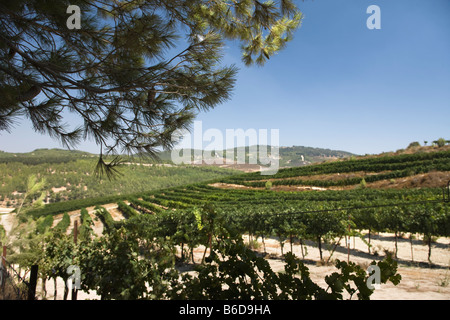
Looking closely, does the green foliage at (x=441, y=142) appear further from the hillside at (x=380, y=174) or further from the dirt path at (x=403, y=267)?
the dirt path at (x=403, y=267)

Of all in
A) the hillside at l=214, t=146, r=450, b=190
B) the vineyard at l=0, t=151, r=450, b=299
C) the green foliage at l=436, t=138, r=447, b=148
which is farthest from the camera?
the green foliage at l=436, t=138, r=447, b=148

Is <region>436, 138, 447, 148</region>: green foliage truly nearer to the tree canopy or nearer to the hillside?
the hillside

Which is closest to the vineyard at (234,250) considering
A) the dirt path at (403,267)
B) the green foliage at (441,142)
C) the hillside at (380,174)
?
the dirt path at (403,267)

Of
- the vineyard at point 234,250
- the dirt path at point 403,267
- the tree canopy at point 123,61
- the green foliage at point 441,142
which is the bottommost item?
the dirt path at point 403,267

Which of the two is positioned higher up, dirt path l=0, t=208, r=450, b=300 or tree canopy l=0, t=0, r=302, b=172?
tree canopy l=0, t=0, r=302, b=172

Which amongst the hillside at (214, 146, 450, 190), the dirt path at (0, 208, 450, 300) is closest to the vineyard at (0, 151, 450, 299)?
the dirt path at (0, 208, 450, 300)

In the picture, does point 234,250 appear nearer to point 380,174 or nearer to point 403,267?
point 403,267

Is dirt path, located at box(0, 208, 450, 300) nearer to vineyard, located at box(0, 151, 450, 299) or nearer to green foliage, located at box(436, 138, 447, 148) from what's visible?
vineyard, located at box(0, 151, 450, 299)

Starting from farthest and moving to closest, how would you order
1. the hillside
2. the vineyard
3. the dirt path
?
the hillside → the dirt path → the vineyard

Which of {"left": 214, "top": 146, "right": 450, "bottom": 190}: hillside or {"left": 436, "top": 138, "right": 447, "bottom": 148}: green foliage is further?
{"left": 436, "top": 138, "right": 447, "bottom": 148}: green foliage

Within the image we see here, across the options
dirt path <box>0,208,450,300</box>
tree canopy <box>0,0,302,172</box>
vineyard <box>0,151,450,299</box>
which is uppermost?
tree canopy <box>0,0,302,172</box>

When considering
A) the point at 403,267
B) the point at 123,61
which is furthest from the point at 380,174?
the point at 123,61

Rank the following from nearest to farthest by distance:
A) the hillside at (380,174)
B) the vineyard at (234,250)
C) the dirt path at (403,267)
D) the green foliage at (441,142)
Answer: the vineyard at (234,250) → the dirt path at (403,267) → the hillside at (380,174) → the green foliage at (441,142)
